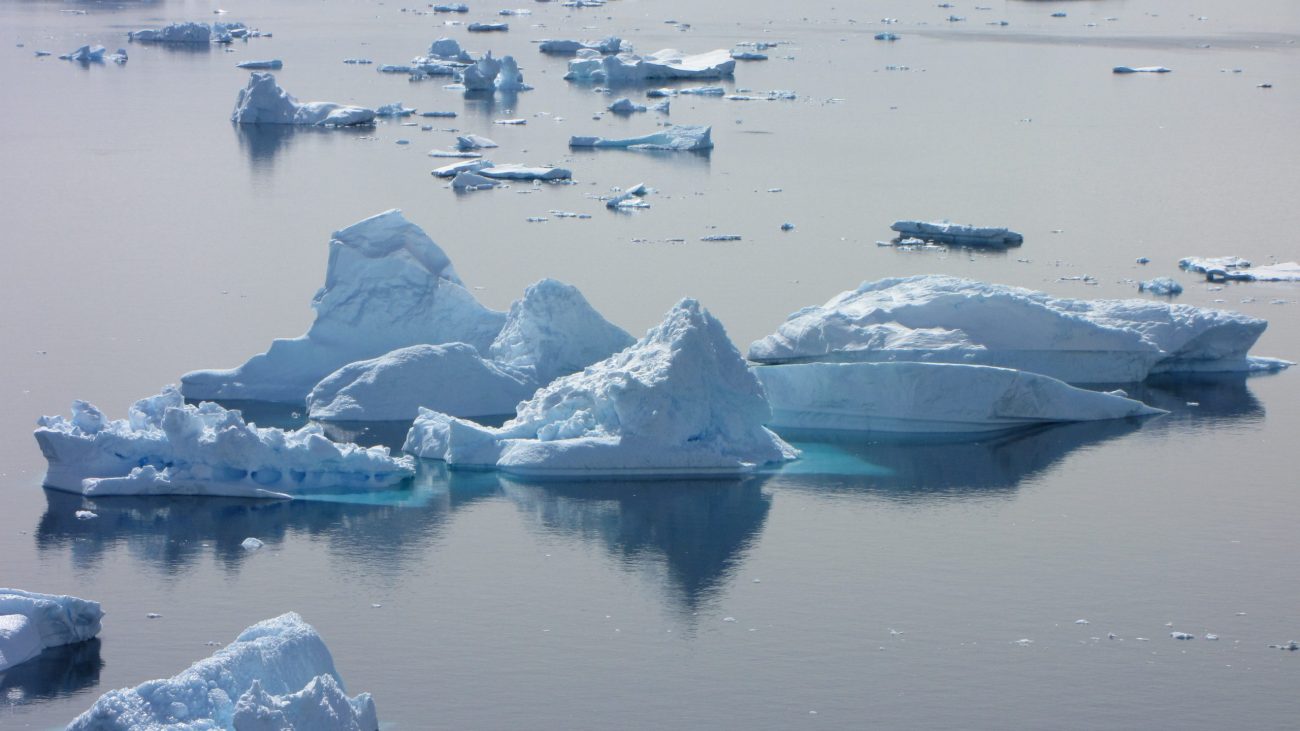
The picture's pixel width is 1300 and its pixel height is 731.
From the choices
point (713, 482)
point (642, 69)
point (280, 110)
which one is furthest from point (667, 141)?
point (713, 482)

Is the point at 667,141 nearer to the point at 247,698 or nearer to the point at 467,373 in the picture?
the point at 467,373

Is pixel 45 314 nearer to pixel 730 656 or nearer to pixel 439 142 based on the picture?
pixel 730 656

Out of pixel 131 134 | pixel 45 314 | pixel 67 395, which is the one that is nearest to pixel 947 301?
pixel 67 395

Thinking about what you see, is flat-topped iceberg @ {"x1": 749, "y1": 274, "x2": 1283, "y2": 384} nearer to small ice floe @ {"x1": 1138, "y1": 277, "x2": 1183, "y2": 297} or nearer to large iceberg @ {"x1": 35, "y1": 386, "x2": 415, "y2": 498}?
small ice floe @ {"x1": 1138, "y1": 277, "x2": 1183, "y2": 297}

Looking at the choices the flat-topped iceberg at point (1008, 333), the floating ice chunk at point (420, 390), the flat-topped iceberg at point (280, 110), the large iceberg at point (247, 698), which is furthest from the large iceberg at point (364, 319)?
the flat-topped iceberg at point (280, 110)

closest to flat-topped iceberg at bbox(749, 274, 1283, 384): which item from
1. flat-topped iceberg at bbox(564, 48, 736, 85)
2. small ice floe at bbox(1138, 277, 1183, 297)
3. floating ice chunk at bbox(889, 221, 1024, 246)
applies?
small ice floe at bbox(1138, 277, 1183, 297)

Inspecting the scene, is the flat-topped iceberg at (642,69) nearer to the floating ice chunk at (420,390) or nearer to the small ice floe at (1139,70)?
the small ice floe at (1139,70)
